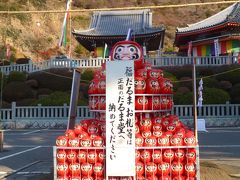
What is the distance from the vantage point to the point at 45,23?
61.4m

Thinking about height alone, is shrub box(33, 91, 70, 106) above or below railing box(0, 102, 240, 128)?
above

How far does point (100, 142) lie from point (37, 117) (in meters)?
18.2

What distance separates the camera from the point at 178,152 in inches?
288

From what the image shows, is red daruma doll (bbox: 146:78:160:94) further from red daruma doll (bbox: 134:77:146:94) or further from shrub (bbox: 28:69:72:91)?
shrub (bbox: 28:69:72:91)

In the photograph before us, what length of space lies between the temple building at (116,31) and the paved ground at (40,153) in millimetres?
17064

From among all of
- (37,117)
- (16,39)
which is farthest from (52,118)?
(16,39)

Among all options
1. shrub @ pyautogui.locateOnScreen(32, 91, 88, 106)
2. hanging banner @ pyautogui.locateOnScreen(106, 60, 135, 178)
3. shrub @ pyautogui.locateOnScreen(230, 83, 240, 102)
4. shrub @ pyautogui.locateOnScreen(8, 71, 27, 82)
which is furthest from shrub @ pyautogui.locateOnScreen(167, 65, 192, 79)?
hanging banner @ pyautogui.locateOnScreen(106, 60, 135, 178)

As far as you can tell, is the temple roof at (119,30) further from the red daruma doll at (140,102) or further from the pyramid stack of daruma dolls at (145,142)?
the red daruma doll at (140,102)

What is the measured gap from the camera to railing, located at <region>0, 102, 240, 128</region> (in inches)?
931

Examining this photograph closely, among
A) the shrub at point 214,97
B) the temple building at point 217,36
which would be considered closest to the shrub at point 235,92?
the shrub at point 214,97

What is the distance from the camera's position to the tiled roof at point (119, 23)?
38.5m

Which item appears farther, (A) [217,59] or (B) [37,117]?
(A) [217,59]

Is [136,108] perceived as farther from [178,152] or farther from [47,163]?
[47,163]

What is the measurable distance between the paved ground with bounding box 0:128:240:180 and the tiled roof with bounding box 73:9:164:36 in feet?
66.3
